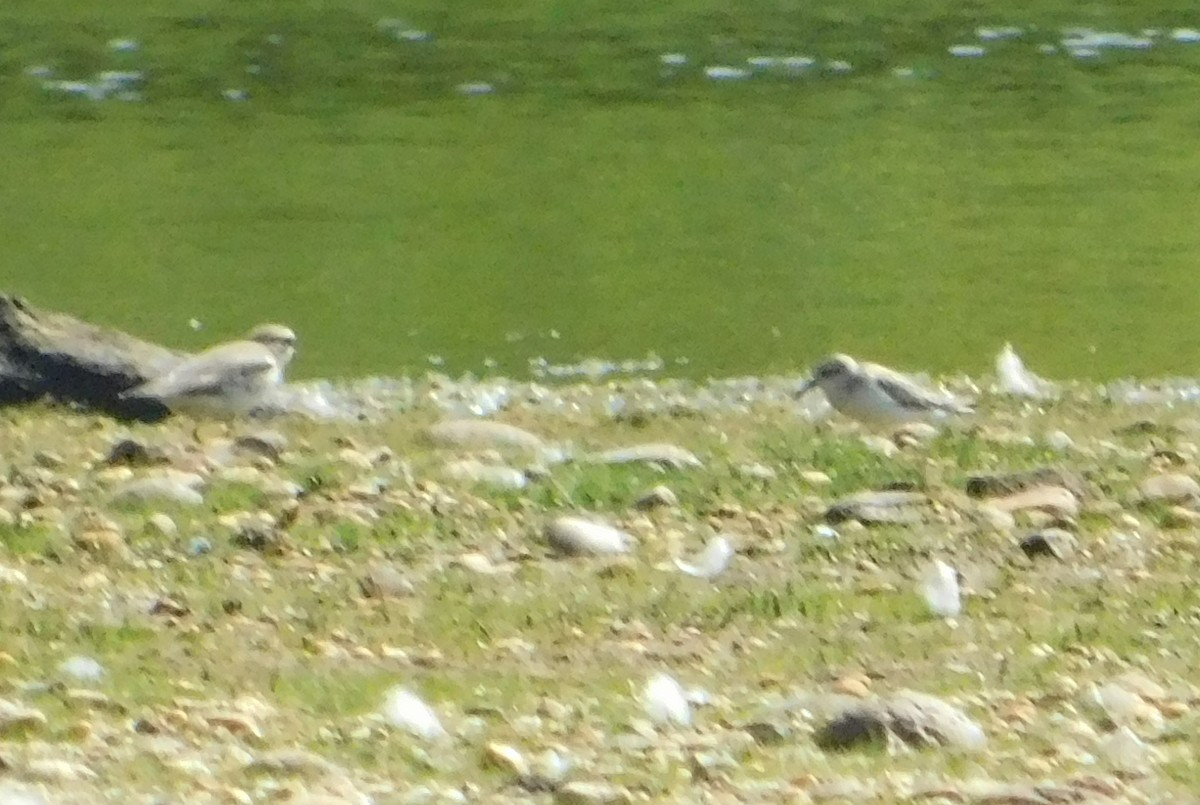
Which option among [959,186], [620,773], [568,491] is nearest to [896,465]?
[568,491]

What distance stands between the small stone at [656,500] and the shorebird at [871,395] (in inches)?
64.4

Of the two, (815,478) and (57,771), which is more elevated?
(57,771)

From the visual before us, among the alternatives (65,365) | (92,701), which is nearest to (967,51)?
(65,365)

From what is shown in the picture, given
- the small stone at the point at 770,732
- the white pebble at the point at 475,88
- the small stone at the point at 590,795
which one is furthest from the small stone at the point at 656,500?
the white pebble at the point at 475,88

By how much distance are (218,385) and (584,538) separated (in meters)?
2.85

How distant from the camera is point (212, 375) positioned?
29.7ft

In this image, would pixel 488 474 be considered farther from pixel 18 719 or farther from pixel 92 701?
pixel 18 719

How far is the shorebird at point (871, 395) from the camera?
28.6 ft

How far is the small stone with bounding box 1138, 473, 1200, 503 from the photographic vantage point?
7039 mm

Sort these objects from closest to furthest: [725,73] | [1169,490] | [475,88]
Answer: [1169,490], [475,88], [725,73]

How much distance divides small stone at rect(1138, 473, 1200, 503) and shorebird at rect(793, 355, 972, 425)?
159 cm

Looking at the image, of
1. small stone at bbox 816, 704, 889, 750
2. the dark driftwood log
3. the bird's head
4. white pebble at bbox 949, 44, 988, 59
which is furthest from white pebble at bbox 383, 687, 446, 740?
white pebble at bbox 949, 44, 988, 59

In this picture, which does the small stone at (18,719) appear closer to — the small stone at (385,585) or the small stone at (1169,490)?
the small stone at (385,585)

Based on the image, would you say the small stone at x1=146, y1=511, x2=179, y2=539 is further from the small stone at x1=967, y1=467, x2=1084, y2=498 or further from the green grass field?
the green grass field
